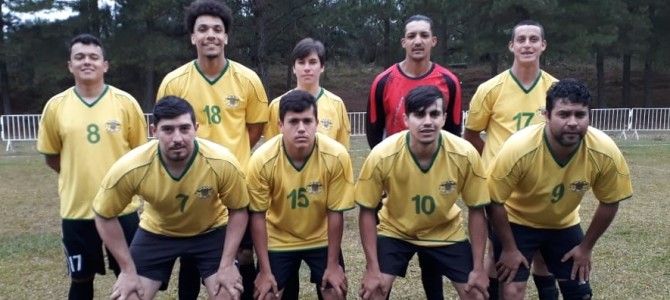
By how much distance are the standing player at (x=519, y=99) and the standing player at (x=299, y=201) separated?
122 cm

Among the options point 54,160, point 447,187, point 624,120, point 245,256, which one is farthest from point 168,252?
point 624,120

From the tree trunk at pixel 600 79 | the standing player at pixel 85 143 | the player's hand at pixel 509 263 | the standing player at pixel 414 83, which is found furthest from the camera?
the tree trunk at pixel 600 79

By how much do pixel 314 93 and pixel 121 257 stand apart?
199cm

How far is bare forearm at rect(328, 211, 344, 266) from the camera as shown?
13.0 feet

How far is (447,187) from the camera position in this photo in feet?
12.9

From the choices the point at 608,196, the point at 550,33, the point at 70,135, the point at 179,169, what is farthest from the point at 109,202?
the point at 550,33

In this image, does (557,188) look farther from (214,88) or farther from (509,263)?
(214,88)

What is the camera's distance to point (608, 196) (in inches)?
154

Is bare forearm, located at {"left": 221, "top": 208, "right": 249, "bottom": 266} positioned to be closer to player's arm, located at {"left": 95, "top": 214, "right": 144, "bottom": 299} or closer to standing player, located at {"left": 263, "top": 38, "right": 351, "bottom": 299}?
player's arm, located at {"left": 95, "top": 214, "right": 144, "bottom": 299}

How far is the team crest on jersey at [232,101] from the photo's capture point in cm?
439

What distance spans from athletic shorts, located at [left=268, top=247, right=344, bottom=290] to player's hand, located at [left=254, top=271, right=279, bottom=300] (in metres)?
0.12

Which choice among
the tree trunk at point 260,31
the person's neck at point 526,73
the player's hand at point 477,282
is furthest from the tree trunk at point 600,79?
the player's hand at point 477,282

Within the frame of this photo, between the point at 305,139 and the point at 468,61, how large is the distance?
1099 inches

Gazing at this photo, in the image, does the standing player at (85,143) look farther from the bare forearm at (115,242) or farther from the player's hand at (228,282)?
the player's hand at (228,282)
